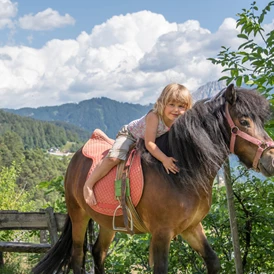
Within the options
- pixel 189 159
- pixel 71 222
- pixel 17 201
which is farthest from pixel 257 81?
pixel 17 201

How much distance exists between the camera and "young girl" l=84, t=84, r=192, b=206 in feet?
10.3

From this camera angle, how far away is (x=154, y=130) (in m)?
3.19

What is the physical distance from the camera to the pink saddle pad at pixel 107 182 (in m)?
3.13

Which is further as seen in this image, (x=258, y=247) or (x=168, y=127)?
(x=258, y=247)

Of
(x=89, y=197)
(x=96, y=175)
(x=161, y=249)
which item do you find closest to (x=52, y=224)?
(x=89, y=197)

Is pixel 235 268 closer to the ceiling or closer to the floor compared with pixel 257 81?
closer to the floor

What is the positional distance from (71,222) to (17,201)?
1068 centimetres

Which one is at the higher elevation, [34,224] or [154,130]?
[154,130]

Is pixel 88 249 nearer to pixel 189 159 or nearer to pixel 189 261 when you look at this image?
pixel 189 261

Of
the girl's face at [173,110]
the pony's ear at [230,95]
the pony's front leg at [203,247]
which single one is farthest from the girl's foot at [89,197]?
the pony's ear at [230,95]

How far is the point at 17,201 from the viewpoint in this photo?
14469 millimetres

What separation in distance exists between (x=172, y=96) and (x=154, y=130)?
0.97ft

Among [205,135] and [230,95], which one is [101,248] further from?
[230,95]

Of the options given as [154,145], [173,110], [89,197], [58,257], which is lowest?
[58,257]
